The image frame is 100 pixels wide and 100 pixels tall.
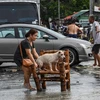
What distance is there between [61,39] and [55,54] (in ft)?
19.7

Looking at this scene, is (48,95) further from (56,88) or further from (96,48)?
(96,48)

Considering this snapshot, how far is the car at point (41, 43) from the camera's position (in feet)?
55.3

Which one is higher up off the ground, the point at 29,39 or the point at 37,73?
the point at 29,39

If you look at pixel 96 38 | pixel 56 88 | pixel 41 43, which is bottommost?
pixel 56 88

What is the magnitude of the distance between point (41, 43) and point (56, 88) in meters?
5.58

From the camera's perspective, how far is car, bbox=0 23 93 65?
55.3 feet

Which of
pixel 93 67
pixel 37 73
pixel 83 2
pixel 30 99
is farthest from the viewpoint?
pixel 83 2

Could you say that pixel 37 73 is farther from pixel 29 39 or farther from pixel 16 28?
pixel 16 28

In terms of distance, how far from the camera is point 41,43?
16.9m

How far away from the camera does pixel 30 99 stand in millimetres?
9828

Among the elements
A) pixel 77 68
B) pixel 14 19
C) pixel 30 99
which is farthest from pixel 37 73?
pixel 14 19

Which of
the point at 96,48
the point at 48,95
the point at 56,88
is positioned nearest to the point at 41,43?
the point at 96,48

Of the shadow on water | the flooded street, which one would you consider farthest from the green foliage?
the shadow on water

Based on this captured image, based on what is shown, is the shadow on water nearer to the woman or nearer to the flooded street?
the flooded street
